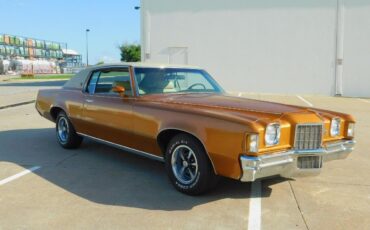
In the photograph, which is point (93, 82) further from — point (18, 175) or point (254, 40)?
point (254, 40)

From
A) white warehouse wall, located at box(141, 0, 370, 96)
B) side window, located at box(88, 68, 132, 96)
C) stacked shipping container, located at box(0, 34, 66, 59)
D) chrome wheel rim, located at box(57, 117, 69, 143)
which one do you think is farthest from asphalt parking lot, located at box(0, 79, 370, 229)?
stacked shipping container, located at box(0, 34, 66, 59)

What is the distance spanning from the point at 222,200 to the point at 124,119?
180 centimetres

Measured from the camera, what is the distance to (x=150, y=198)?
4480mm

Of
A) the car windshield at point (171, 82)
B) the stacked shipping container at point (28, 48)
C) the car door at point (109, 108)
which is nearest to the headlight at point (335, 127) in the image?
the car windshield at point (171, 82)

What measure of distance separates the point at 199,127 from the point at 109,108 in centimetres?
192

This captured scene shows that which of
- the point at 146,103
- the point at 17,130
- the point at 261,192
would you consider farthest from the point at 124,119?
the point at 17,130

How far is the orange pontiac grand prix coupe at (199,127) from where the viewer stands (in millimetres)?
3990

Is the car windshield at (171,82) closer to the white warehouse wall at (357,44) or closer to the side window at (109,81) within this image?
the side window at (109,81)

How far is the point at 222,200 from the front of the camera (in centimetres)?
444

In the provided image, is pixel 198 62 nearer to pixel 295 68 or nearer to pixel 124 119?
pixel 295 68

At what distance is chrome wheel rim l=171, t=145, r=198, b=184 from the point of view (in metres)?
4.54

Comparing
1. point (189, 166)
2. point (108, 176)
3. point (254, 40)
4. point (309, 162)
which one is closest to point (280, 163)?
point (309, 162)

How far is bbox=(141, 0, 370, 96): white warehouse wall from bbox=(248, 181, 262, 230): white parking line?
16106mm

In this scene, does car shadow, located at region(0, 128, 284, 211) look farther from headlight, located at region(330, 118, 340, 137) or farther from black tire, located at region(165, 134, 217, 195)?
headlight, located at region(330, 118, 340, 137)
